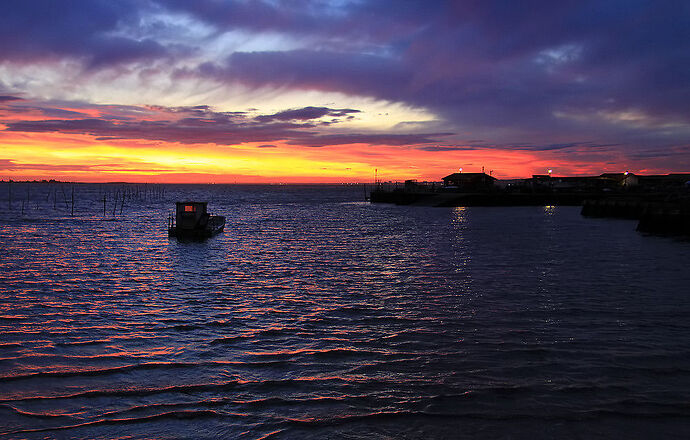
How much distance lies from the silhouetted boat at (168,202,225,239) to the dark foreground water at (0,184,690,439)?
1562 centimetres

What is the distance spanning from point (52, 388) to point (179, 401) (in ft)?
9.30

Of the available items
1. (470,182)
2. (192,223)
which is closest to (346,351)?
(192,223)

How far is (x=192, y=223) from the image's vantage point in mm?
42750

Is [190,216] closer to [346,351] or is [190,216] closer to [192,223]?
[192,223]

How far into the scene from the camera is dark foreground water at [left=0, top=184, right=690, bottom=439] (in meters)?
8.27

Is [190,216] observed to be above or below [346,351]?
above

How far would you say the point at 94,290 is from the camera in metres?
19.9

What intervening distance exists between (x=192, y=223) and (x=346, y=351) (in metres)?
33.8

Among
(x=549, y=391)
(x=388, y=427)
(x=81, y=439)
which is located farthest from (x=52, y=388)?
(x=549, y=391)

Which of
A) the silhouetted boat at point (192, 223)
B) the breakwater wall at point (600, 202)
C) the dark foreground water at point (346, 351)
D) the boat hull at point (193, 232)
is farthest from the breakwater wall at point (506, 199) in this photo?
the dark foreground water at point (346, 351)

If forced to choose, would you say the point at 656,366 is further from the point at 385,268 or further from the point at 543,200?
the point at 543,200

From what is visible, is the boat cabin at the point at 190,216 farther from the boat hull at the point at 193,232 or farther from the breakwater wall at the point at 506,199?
the breakwater wall at the point at 506,199

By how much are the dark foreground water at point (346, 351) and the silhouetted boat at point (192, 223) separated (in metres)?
15.6

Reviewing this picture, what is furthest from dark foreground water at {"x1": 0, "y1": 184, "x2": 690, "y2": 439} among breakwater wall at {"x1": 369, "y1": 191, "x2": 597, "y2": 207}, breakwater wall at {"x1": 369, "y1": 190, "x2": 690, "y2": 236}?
breakwater wall at {"x1": 369, "y1": 191, "x2": 597, "y2": 207}
